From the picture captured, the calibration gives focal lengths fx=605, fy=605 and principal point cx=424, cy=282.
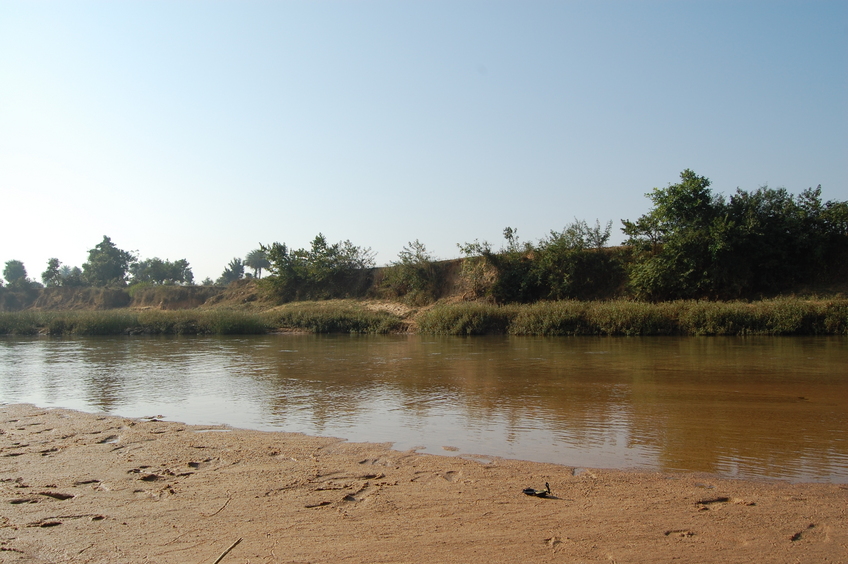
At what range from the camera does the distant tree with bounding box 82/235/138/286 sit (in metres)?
72.7

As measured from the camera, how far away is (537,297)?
123 feet

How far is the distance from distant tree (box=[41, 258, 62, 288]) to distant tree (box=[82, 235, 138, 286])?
9.44 ft

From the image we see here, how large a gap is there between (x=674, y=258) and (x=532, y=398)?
2557 cm

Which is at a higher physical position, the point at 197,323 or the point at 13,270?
the point at 13,270

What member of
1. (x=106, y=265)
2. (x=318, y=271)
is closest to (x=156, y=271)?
(x=106, y=265)

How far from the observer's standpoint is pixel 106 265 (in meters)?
73.3

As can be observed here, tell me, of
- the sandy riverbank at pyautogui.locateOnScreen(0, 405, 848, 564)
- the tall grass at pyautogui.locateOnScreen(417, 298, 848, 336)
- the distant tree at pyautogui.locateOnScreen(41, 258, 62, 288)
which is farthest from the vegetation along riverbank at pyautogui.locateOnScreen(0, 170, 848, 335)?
the distant tree at pyautogui.locateOnScreen(41, 258, 62, 288)

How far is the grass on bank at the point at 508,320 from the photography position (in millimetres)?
24344

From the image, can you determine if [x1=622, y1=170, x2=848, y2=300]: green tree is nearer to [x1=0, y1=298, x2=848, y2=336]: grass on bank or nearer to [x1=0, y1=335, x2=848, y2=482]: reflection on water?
[x1=0, y1=298, x2=848, y2=336]: grass on bank

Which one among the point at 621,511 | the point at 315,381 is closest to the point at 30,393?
the point at 315,381

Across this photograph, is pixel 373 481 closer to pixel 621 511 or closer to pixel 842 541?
pixel 621 511

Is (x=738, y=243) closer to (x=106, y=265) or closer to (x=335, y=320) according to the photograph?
(x=335, y=320)

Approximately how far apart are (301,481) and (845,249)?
119 feet

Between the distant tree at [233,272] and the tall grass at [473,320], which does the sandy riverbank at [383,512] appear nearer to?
the tall grass at [473,320]
